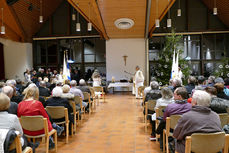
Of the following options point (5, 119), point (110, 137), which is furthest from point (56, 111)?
point (5, 119)

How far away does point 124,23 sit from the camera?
32.4ft

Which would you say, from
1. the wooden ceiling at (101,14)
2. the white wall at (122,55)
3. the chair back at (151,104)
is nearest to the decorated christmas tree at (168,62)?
the wooden ceiling at (101,14)

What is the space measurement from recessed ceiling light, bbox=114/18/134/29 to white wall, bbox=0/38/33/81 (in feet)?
20.8

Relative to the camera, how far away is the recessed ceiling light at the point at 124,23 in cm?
944

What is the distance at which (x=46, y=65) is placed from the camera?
1346 cm

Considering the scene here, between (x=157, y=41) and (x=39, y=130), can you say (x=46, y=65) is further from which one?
(x=39, y=130)

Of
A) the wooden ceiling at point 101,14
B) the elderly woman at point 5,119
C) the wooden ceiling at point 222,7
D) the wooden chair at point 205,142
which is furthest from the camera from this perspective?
the wooden ceiling at point 222,7

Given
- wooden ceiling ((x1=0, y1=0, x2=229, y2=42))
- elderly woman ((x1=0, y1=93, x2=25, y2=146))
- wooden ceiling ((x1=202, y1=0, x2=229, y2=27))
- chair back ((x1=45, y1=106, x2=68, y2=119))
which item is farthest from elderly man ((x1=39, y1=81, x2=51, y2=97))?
wooden ceiling ((x1=202, y1=0, x2=229, y2=27))

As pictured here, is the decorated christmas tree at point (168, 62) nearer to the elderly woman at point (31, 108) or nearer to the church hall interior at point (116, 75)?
the church hall interior at point (116, 75)

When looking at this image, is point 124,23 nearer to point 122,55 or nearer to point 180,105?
point 122,55

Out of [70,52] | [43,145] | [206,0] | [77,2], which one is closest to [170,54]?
[206,0]

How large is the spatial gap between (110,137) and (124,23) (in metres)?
6.83

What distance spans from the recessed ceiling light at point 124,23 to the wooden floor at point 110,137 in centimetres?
499

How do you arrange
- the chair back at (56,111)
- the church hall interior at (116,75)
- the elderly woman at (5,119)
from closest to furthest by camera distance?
the elderly woman at (5,119) → the church hall interior at (116,75) → the chair back at (56,111)
